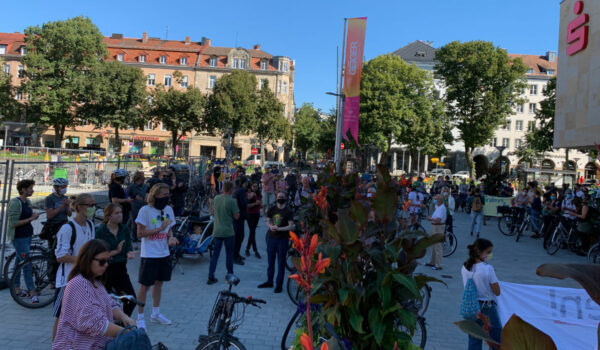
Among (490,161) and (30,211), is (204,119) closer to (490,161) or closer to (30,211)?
(490,161)

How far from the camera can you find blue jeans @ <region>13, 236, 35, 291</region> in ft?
20.9

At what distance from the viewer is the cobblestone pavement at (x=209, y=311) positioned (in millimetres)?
5676

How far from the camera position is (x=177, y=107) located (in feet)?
160

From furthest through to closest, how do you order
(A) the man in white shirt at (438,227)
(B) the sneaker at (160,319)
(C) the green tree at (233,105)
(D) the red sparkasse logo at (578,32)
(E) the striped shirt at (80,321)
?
(C) the green tree at (233,105)
(D) the red sparkasse logo at (578,32)
(A) the man in white shirt at (438,227)
(B) the sneaker at (160,319)
(E) the striped shirt at (80,321)

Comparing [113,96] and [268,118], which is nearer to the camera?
[113,96]

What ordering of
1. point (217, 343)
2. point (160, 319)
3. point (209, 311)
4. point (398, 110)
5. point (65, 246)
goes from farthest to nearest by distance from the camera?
1. point (398, 110)
2. point (209, 311)
3. point (160, 319)
4. point (65, 246)
5. point (217, 343)

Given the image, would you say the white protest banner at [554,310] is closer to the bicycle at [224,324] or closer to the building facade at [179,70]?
the bicycle at [224,324]

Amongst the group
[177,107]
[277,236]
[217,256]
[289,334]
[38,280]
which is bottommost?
[289,334]

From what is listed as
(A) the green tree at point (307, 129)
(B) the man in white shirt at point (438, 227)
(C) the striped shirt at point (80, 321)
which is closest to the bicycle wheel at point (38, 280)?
(C) the striped shirt at point (80, 321)

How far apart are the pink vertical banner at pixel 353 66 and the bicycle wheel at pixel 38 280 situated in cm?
1066

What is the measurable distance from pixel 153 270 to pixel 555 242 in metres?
12.5

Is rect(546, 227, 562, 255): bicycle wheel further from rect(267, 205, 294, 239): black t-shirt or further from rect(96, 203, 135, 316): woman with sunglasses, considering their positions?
rect(96, 203, 135, 316): woman with sunglasses

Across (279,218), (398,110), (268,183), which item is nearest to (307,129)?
(398,110)

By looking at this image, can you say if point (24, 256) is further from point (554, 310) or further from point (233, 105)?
point (233, 105)
